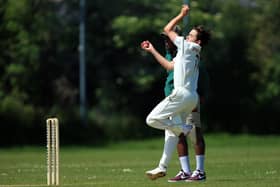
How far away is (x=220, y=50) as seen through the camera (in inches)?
2238

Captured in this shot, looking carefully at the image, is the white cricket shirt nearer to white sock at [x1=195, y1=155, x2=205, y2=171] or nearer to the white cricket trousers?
the white cricket trousers

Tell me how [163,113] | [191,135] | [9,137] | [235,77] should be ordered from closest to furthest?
[163,113], [191,135], [9,137], [235,77]

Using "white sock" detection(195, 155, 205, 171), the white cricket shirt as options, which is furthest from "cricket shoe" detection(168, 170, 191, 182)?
the white cricket shirt

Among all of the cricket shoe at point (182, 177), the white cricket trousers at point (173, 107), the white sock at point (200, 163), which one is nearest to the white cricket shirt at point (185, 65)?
the white cricket trousers at point (173, 107)

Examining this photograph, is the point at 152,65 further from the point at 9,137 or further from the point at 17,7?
the point at 9,137

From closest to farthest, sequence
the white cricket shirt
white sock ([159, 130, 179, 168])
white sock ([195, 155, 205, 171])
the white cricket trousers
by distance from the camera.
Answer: the white cricket trousers, the white cricket shirt, white sock ([159, 130, 179, 168]), white sock ([195, 155, 205, 171])

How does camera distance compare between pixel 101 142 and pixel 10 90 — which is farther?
pixel 10 90

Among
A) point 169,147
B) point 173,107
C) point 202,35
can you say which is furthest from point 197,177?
point 202,35

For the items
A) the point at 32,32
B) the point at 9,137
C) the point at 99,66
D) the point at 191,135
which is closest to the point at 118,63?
the point at 99,66

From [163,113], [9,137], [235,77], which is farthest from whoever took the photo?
[235,77]

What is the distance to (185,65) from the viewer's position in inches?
597

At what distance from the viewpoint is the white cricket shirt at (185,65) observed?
594 inches

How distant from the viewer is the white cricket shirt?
1508 cm

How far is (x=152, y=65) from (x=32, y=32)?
7.00 meters
